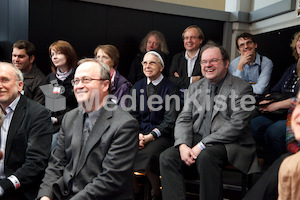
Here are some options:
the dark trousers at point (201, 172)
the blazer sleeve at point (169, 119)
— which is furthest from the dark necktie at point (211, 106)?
the blazer sleeve at point (169, 119)

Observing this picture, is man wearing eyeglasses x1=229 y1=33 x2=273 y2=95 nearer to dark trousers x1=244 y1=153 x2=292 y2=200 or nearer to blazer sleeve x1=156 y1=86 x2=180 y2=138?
blazer sleeve x1=156 y1=86 x2=180 y2=138

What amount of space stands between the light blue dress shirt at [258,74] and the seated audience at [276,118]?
0.28m

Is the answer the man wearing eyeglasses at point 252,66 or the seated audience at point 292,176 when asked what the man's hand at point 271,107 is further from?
the seated audience at point 292,176

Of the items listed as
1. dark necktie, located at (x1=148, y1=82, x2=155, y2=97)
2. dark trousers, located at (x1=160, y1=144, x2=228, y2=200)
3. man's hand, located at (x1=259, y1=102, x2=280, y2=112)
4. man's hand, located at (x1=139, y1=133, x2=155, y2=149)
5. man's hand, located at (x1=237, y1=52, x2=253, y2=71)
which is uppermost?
man's hand, located at (x1=237, y1=52, x2=253, y2=71)

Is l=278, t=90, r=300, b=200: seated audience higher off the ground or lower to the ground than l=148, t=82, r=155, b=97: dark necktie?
lower

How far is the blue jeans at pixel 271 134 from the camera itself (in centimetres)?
321

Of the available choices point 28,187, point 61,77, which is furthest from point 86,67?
point 61,77

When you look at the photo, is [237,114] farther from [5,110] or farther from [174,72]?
[5,110]

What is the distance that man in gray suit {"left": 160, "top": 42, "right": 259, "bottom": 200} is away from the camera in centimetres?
271

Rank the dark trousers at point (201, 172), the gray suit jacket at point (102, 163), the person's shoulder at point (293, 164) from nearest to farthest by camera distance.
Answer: the person's shoulder at point (293, 164), the gray suit jacket at point (102, 163), the dark trousers at point (201, 172)

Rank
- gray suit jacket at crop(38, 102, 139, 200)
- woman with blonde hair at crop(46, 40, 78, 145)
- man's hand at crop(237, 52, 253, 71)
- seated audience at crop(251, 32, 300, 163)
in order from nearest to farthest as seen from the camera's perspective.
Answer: gray suit jacket at crop(38, 102, 139, 200) → seated audience at crop(251, 32, 300, 163) → woman with blonde hair at crop(46, 40, 78, 145) → man's hand at crop(237, 52, 253, 71)

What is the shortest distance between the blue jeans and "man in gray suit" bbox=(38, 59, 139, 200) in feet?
5.61

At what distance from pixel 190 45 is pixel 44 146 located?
7.90 feet

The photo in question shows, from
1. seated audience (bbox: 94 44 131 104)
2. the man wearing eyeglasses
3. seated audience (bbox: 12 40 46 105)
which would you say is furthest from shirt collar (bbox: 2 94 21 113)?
the man wearing eyeglasses
